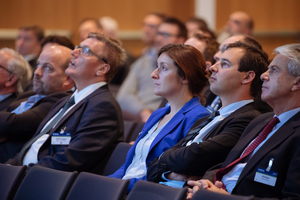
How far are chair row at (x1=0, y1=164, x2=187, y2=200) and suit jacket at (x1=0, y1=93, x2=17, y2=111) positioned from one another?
139 centimetres

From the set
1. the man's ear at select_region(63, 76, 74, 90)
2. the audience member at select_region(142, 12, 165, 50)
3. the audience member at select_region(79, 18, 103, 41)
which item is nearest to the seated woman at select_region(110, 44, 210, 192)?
the man's ear at select_region(63, 76, 74, 90)

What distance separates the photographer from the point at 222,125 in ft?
7.55

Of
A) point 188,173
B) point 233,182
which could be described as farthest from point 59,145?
point 233,182

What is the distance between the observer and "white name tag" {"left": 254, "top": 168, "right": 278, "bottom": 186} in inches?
74.0

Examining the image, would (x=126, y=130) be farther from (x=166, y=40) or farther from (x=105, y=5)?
(x=105, y=5)

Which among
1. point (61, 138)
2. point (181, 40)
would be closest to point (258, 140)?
point (61, 138)

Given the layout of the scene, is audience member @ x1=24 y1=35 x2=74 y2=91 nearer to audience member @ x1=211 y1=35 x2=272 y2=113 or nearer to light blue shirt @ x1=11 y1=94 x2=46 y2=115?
light blue shirt @ x1=11 y1=94 x2=46 y2=115

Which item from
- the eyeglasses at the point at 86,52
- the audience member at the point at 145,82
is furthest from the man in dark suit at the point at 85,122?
the audience member at the point at 145,82

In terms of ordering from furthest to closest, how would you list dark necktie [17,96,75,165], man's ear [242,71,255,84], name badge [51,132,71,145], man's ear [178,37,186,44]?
1. man's ear [178,37,186,44]
2. dark necktie [17,96,75,165]
3. name badge [51,132,71,145]
4. man's ear [242,71,255,84]

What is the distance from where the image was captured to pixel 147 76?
5273 mm

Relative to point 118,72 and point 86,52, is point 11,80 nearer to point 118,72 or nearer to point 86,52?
point 86,52

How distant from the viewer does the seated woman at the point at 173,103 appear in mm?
2537

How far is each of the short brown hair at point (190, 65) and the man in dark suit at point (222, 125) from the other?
138 mm

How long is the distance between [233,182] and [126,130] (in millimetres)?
1614
